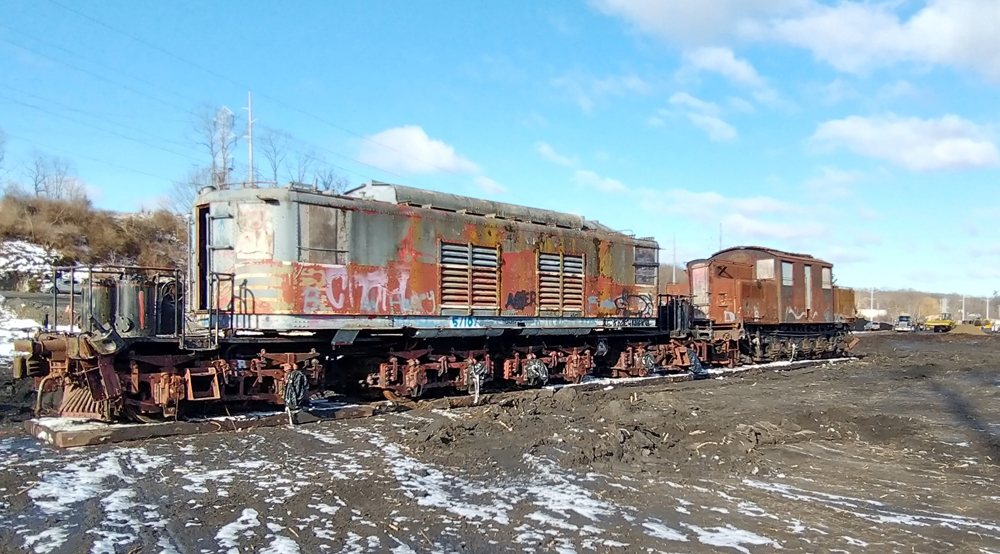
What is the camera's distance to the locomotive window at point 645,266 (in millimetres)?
16500

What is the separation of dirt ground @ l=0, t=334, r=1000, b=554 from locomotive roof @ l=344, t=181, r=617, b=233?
3985 millimetres

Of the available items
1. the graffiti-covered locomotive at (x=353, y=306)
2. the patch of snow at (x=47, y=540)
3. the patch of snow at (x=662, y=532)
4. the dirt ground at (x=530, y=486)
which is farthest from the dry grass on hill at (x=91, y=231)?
the patch of snow at (x=662, y=532)

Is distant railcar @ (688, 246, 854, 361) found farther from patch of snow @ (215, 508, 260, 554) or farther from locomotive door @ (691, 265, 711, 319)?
patch of snow @ (215, 508, 260, 554)

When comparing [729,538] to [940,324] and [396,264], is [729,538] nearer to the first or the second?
[396,264]

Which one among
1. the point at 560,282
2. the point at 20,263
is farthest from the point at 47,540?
the point at 20,263

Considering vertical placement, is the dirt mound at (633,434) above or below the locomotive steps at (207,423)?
below

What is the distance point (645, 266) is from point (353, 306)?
825 centimetres

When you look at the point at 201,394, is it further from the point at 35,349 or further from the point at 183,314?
the point at 35,349

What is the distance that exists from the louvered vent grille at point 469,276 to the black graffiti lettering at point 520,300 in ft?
1.17

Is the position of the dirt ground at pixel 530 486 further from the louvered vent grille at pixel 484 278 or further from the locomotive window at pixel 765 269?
the locomotive window at pixel 765 269

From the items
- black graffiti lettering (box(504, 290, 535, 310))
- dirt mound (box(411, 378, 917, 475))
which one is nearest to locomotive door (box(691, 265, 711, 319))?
black graffiti lettering (box(504, 290, 535, 310))

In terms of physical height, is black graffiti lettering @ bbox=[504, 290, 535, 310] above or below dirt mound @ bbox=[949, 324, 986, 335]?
above

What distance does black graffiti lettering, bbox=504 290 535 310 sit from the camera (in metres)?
13.5

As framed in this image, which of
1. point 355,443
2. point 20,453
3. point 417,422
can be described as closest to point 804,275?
point 417,422
